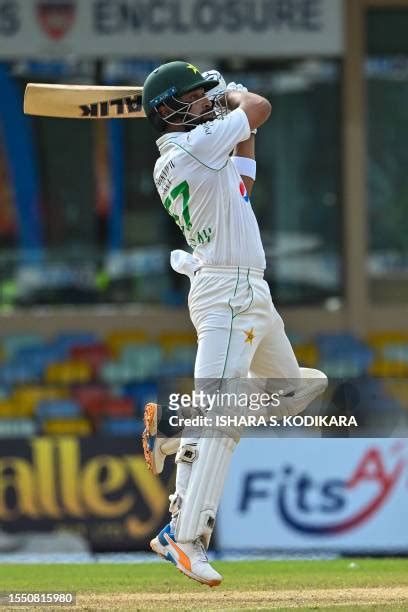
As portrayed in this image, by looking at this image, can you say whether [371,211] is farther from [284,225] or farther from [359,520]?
[359,520]

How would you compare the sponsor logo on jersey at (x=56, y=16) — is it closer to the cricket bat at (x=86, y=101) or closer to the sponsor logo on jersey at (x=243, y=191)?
the cricket bat at (x=86, y=101)

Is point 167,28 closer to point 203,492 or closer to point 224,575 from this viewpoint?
point 224,575

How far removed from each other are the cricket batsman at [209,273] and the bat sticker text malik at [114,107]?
1.07 ft

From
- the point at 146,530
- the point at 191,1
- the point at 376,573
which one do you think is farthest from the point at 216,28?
the point at 376,573

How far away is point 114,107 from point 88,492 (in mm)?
3598

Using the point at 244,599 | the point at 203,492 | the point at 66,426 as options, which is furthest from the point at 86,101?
the point at 66,426

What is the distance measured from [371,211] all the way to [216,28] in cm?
240

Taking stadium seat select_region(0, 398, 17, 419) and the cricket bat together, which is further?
stadium seat select_region(0, 398, 17, 419)

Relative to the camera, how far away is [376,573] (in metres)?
8.59

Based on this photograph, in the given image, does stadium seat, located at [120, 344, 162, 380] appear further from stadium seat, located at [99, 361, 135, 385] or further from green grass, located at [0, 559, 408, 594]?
green grass, located at [0, 559, 408, 594]

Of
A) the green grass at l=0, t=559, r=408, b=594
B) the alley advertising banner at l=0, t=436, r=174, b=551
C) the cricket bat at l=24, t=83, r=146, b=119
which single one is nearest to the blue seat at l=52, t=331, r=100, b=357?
the alley advertising banner at l=0, t=436, r=174, b=551

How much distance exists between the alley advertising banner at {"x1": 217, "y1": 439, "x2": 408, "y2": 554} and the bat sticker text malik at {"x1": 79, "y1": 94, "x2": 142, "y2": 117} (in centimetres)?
326

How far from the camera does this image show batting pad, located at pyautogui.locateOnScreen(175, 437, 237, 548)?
6664 mm

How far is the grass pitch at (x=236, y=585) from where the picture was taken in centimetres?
698
